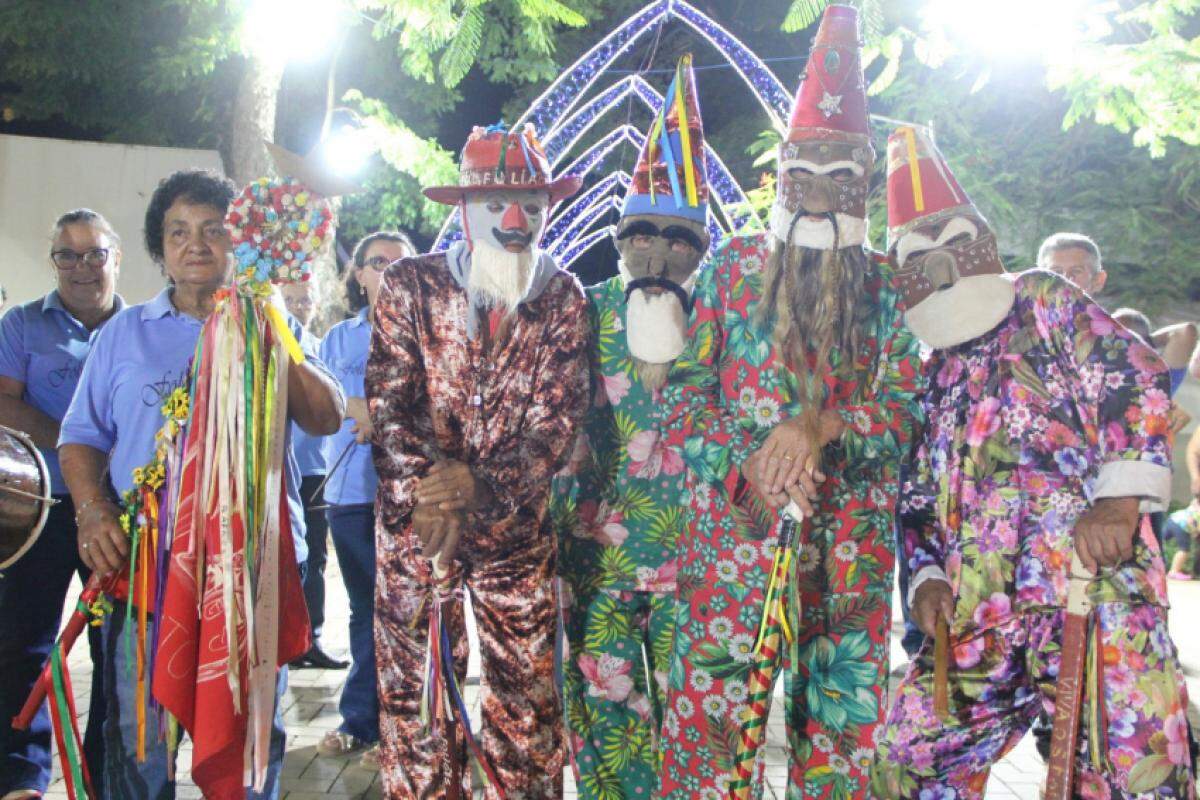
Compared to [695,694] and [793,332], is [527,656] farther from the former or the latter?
[793,332]

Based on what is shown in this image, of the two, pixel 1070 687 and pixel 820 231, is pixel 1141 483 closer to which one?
pixel 1070 687

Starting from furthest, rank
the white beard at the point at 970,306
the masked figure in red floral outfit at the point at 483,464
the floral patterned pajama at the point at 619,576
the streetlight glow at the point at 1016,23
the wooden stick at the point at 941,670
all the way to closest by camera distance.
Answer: the streetlight glow at the point at 1016,23 < the floral patterned pajama at the point at 619,576 < the masked figure in red floral outfit at the point at 483,464 < the white beard at the point at 970,306 < the wooden stick at the point at 941,670

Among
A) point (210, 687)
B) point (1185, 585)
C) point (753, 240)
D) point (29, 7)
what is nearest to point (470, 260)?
point (753, 240)


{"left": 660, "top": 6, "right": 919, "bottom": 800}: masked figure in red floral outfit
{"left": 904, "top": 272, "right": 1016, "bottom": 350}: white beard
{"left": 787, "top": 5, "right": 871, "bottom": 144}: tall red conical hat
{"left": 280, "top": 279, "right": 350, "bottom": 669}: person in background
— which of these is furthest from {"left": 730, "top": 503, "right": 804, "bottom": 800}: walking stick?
{"left": 280, "top": 279, "right": 350, "bottom": 669}: person in background

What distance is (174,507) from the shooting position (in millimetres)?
3066

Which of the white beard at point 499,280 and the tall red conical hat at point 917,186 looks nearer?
the tall red conical hat at point 917,186

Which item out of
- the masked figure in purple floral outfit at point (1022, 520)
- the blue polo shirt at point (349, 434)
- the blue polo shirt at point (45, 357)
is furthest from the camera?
the blue polo shirt at point (349, 434)

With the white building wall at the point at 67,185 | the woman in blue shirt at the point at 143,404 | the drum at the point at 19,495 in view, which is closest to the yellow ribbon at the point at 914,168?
the woman in blue shirt at the point at 143,404

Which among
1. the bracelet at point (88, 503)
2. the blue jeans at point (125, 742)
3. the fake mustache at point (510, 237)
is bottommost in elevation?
the blue jeans at point (125, 742)

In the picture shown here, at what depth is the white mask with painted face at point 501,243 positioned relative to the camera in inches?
131

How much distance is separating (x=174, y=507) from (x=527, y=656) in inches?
43.8

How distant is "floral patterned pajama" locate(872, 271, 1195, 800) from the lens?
254cm

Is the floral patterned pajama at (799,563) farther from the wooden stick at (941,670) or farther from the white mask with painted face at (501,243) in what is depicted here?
the white mask with painted face at (501,243)

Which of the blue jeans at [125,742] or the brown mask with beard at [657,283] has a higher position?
the brown mask with beard at [657,283]
